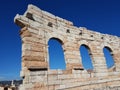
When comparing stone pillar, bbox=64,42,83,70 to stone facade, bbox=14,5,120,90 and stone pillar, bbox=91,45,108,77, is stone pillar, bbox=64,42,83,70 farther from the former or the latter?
stone pillar, bbox=91,45,108,77

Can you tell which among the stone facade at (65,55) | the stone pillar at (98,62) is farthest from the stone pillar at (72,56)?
the stone pillar at (98,62)

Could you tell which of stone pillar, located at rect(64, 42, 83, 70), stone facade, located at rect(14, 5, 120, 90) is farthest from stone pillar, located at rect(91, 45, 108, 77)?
stone pillar, located at rect(64, 42, 83, 70)

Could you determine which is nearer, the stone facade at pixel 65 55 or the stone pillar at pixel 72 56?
the stone facade at pixel 65 55

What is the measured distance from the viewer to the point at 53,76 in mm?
8414

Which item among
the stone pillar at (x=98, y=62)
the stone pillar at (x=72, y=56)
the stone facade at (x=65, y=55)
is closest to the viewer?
the stone facade at (x=65, y=55)

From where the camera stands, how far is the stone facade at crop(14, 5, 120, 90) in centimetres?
775

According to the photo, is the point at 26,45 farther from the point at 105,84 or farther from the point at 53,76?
the point at 105,84

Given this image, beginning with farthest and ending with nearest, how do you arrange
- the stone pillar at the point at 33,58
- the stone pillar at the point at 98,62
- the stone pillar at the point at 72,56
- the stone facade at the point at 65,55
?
the stone pillar at the point at 98,62 → the stone pillar at the point at 72,56 → the stone facade at the point at 65,55 → the stone pillar at the point at 33,58

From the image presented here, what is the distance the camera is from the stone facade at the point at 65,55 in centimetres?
775

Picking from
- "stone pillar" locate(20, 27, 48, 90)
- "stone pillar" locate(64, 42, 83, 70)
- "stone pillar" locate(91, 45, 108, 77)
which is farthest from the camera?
"stone pillar" locate(91, 45, 108, 77)

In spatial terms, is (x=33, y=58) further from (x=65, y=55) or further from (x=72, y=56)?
(x=72, y=56)

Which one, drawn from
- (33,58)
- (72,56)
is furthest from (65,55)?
(33,58)

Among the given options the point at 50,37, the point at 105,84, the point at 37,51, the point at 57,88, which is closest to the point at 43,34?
the point at 50,37

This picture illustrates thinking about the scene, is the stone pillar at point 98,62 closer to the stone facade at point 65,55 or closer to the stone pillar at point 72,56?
the stone facade at point 65,55
